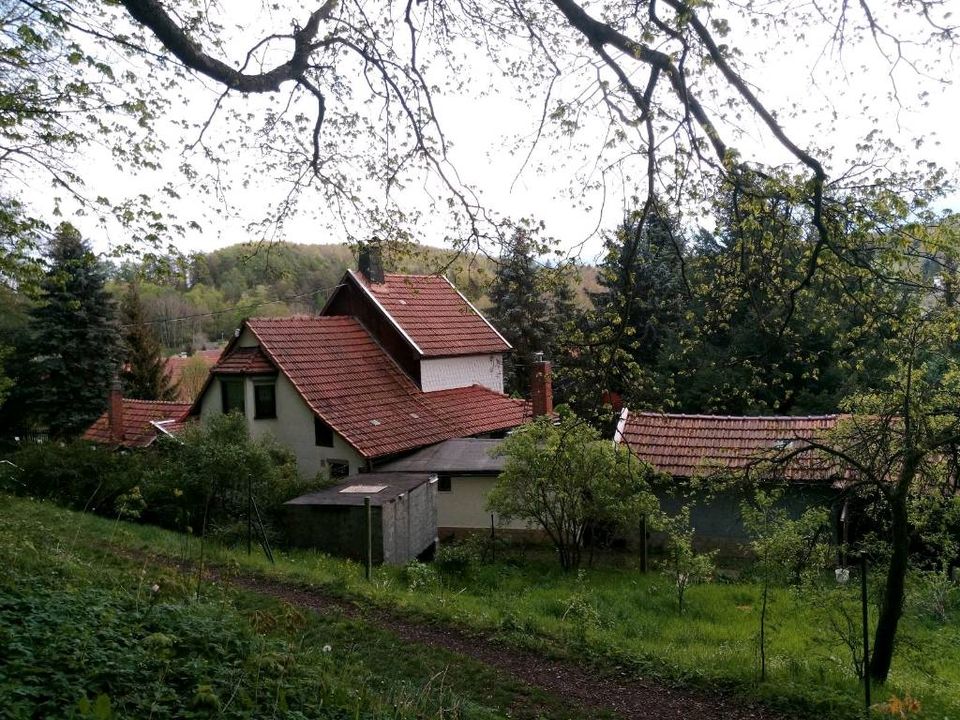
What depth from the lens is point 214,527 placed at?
48.8 ft

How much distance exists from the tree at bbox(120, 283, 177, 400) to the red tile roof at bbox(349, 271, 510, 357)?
14557mm

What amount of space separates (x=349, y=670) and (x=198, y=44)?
624 cm

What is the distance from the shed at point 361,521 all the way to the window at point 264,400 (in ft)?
21.9

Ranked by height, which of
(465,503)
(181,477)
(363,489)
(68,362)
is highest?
(68,362)

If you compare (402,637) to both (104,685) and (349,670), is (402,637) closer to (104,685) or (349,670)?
(349,670)

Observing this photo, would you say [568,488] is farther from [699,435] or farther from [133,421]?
[133,421]

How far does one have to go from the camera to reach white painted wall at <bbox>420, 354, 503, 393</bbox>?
24.8 metres

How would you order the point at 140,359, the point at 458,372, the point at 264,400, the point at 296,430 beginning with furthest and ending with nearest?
1. the point at 140,359
2. the point at 458,372
3. the point at 264,400
4. the point at 296,430

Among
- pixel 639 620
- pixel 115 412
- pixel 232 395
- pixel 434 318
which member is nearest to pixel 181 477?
pixel 232 395

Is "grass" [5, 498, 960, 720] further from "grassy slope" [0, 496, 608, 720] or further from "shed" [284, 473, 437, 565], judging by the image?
"grassy slope" [0, 496, 608, 720]

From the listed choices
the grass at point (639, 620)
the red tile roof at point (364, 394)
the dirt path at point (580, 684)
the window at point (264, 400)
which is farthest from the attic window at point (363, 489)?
the window at point (264, 400)

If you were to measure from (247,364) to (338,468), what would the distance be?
13.4 feet

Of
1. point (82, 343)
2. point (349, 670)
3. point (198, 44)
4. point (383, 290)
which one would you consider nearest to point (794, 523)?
point (349, 670)

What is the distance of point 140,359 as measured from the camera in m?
36.4
